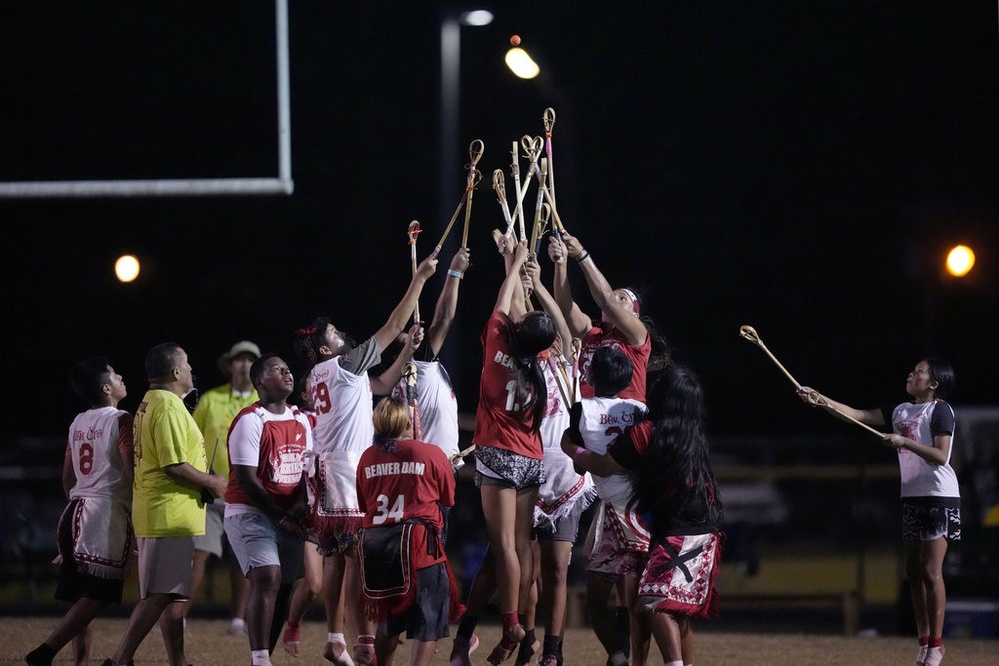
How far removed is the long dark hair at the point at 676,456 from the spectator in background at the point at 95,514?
2989 millimetres

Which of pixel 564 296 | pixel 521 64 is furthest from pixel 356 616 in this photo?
pixel 521 64

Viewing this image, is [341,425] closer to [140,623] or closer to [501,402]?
[501,402]

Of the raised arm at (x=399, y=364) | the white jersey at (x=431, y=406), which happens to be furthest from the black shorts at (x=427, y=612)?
the white jersey at (x=431, y=406)

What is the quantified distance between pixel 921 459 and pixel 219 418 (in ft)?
16.3

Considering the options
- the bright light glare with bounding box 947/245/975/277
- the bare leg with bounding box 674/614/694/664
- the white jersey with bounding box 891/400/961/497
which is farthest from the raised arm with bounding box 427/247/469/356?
the bright light glare with bounding box 947/245/975/277

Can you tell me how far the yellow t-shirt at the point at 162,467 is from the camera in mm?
7219

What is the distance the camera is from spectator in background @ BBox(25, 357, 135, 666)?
7.37 metres

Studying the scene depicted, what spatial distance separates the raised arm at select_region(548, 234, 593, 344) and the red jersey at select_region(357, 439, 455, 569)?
1572 mm

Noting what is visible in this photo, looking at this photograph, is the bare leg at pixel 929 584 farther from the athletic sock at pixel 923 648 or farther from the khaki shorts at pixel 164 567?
the khaki shorts at pixel 164 567

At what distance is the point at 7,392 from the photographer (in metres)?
20.6

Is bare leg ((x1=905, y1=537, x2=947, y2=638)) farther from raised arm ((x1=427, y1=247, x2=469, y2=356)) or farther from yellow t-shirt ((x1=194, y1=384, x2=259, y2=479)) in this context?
yellow t-shirt ((x1=194, y1=384, x2=259, y2=479))

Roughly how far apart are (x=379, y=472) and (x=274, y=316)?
1811 cm

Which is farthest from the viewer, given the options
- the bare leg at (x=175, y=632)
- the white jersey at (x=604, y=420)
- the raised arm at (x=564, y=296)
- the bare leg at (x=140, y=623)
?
the raised arm at (x=564, y=296)

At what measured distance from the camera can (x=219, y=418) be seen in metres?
9.92
